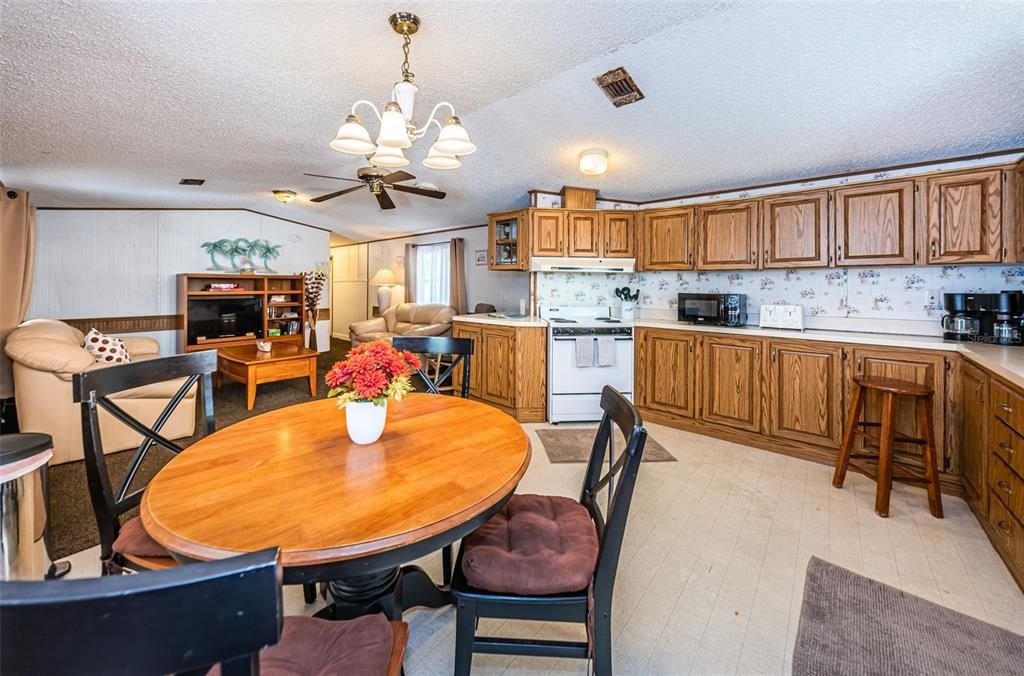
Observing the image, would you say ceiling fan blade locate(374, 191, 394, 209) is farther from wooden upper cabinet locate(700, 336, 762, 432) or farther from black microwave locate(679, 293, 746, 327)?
wooden upper cabinet locate(700, 336, 762, 432)

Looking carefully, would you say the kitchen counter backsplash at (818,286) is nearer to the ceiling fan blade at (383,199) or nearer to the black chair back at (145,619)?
the ceiling fan blade at (383,199)

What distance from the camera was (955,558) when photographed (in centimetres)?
204

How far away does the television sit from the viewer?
239 inches

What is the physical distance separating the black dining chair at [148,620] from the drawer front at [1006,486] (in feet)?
9.21

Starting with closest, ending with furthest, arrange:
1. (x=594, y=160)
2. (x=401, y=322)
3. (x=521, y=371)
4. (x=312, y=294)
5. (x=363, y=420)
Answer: (x=363, y=420) < (x=594, y=160) < (x=521, y=371) < (x=401, y=322) < (x=312, y=294)

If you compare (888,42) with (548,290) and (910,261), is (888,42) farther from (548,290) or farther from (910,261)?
(548,290)

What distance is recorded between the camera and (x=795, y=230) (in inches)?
136

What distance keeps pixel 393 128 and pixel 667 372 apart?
3.19 m

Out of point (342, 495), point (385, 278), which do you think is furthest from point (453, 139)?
point (385, 278)

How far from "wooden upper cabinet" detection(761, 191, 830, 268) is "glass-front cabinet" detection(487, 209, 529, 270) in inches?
88.9

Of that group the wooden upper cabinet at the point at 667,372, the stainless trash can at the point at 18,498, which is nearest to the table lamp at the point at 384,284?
the wooden upper cabinet at the point at 667,372

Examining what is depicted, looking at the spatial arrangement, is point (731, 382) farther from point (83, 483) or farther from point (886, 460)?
point (83, 483)

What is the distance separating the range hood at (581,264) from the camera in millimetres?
4320

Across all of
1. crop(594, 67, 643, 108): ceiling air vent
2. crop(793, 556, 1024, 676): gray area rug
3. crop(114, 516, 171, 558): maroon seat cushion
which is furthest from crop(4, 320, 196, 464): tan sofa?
crop(793, 556, 1024, 676): gray area rug
